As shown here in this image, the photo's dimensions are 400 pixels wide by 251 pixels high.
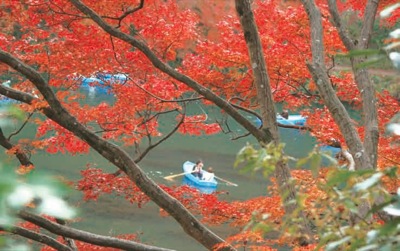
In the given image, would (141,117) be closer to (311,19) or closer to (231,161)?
(311,19)

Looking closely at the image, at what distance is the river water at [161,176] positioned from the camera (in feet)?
45.6

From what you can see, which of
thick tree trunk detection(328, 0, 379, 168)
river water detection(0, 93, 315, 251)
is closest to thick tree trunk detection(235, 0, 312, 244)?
thick tree trunk detection(328, 0, 379, 168)

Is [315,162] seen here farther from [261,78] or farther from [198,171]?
[198,171]

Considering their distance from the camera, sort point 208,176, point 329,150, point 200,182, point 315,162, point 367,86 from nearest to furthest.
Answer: point 315,162 < point 329,150 < point 367,86 < point 200,182 < point 208,176

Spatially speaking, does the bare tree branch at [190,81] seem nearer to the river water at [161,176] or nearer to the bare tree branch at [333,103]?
the bare tree branch at [333,103]

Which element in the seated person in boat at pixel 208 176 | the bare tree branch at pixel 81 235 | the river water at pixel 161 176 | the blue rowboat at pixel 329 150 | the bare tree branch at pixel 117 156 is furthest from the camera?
the seated person in boat at pixel 208 176

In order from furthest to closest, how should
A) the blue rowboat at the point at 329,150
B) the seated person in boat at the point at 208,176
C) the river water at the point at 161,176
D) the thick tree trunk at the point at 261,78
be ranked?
the seated person in boat at the point at 208,176
the river water at the point at 161,176
the thick tree trunk at the point at 261,78
the blue rowboat at the point at 329,150

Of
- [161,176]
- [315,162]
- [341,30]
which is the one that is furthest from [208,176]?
[315,162]

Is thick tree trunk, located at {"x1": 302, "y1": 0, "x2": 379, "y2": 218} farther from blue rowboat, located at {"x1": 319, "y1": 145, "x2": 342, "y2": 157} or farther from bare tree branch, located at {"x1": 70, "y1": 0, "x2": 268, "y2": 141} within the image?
bare tree branch, located at {"x1": 70, "y1": 0, "x2": 268, "y2": 141}

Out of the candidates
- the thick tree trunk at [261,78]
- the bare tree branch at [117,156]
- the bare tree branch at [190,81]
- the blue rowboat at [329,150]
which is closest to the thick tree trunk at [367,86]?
the blue rowboat at [329,150]

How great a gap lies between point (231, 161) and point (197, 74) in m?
12.6

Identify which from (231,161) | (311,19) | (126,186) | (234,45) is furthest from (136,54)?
(231,161)

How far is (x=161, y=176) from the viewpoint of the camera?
17.8 meters

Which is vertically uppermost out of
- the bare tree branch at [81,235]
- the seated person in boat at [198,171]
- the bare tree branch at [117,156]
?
the seated person in boat at [198,171]
